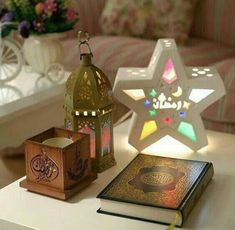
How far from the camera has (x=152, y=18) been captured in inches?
103

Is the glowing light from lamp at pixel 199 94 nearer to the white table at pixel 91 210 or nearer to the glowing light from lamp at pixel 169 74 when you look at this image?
the glowing light from lamp at pixel 169 74

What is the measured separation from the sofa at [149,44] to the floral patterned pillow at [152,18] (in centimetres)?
6

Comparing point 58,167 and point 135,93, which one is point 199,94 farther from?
point 58,167

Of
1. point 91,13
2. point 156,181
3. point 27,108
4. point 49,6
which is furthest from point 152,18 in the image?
point 156,181

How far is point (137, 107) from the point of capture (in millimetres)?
1247

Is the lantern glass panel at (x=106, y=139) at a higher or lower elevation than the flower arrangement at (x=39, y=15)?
lower

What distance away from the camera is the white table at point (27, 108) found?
1.67 meters

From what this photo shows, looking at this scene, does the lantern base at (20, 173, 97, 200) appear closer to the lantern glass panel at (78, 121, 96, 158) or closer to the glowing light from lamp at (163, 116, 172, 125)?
the lantern glass panel at (78, 121, 96, 158)

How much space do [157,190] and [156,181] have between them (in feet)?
0.12

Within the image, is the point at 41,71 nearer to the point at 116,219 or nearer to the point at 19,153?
the point at 19,153

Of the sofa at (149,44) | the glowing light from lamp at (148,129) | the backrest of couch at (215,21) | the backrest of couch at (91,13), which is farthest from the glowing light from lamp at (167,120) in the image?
the backrest of couch at (91,13)

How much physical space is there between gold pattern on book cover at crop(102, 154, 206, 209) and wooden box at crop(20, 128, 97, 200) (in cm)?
7

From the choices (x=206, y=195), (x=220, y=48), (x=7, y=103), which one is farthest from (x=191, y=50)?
(x=206, y=195)

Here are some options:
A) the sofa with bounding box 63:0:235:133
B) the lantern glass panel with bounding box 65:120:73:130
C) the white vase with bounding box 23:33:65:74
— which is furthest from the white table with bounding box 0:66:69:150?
the lantern glass panel with bounding box 65:120:73:130
